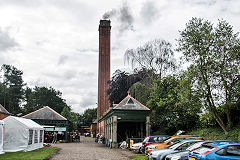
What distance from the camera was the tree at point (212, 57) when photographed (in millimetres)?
19188

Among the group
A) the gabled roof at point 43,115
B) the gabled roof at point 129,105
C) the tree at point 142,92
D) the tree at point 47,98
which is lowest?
the gabled roof at point 43,115

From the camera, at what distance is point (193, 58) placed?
69.7 ft

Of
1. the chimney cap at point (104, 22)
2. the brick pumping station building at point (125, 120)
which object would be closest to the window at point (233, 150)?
the brick pumping station building at point (125, 120)

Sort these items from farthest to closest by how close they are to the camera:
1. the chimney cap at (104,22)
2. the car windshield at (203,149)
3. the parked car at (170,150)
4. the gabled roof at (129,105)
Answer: the chimney cap at (104,22)
the gabled roof at (129,105)
the parked car at (170,150)
the car windshield at (203,149)

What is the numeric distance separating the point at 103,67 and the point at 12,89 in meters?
27.0

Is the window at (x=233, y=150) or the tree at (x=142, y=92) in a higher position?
the tree at (x=142, y=92)

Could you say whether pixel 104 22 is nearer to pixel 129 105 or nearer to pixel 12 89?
pixel 12 89

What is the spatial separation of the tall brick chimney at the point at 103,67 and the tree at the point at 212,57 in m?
37.5

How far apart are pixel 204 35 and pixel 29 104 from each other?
56641mm

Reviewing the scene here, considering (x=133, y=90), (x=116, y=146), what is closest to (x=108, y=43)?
(x=133, y=90)

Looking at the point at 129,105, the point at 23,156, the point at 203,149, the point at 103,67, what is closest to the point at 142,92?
the point at 129,105

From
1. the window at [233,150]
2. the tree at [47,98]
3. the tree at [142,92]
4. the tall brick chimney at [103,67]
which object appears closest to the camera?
the window at [233,150]

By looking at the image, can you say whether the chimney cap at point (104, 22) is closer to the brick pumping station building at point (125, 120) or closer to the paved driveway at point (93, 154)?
the brick pumping station building at point (125, 120)

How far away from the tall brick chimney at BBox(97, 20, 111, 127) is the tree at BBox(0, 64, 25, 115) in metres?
23.6
